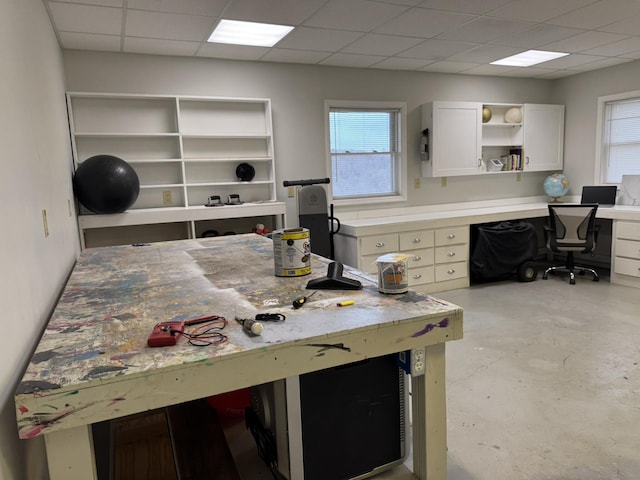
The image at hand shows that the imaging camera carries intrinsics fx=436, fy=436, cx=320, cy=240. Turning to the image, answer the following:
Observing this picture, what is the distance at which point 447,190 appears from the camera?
19.1 feet

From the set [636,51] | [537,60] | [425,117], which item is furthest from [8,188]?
[636,51]

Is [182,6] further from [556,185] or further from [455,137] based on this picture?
[556,185]

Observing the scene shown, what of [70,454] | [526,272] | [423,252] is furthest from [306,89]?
[70,454]

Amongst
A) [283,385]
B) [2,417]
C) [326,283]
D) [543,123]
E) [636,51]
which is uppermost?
[636,51]

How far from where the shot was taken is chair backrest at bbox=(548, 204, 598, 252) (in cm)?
493

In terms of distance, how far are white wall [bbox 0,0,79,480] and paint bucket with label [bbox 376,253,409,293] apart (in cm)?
114

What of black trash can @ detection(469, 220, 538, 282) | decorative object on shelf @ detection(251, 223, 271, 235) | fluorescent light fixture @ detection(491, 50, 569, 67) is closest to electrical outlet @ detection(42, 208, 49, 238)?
decorative object on shelf @ detection(251, 223, 271, 235)

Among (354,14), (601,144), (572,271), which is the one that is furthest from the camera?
(601,144)

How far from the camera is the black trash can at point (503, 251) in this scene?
5.04 meters

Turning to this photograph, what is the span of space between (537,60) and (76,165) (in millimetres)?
5214

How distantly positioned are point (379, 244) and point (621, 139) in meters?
3.67

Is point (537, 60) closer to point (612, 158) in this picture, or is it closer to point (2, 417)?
point (612, 158)

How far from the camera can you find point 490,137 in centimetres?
594

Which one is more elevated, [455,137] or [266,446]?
[455,137]
